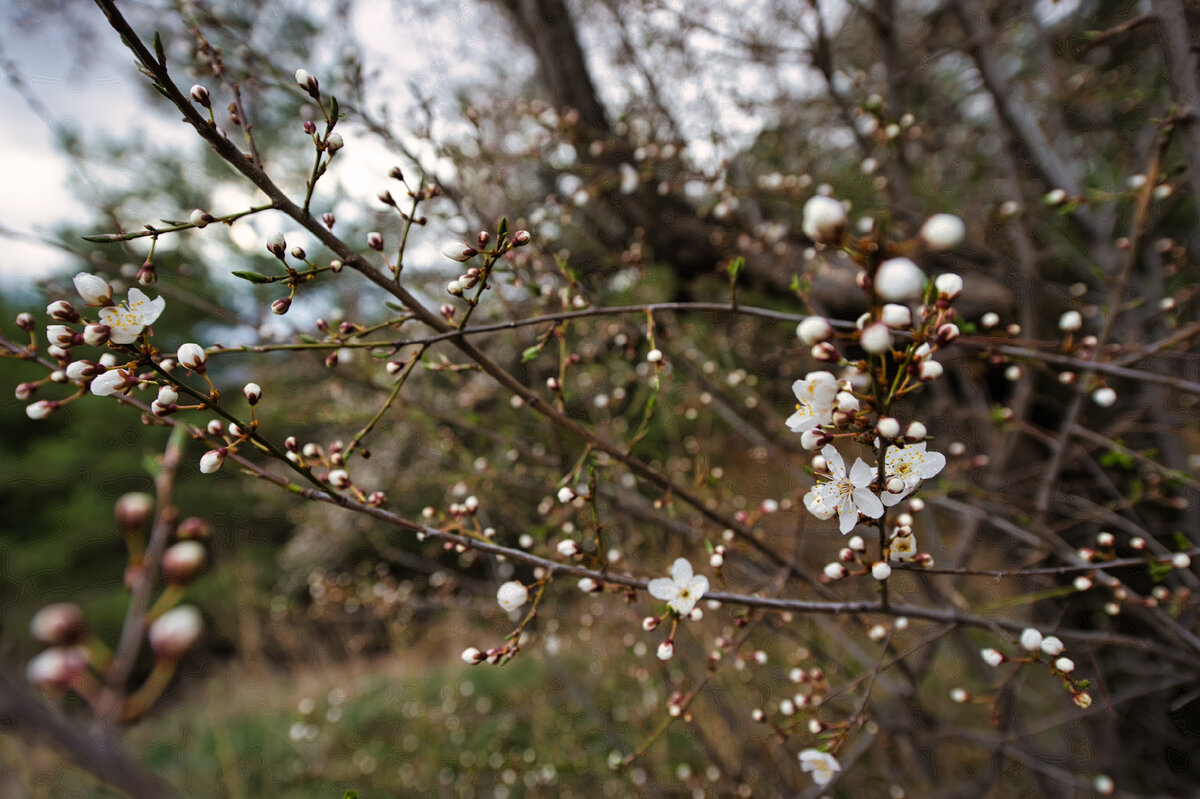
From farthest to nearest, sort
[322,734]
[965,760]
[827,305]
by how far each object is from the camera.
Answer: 1. [322,734]
2. [827,305]
3. [965,760]

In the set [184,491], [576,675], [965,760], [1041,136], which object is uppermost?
[1041,136]

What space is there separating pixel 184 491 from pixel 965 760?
472 inches

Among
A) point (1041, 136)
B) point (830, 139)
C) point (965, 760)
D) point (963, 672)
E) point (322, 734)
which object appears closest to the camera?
point (1041, 136)

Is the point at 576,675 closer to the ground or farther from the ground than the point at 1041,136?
closer to the ground

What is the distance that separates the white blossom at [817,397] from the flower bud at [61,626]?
0.84 m

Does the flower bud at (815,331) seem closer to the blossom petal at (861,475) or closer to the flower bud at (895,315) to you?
the flower bud at (895,315)

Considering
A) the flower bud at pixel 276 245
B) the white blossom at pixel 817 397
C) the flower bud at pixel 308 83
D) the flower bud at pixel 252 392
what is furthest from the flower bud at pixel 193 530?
the white blossom at pixel 817 397

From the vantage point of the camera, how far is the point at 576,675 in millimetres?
4949

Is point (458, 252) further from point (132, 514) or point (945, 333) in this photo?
point (945, 333)

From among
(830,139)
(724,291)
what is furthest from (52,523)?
(830,139)

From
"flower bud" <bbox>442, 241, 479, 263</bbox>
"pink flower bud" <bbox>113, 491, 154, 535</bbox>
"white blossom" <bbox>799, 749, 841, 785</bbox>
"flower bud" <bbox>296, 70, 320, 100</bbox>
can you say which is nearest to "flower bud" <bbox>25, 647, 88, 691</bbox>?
"pink flower bud" <bbox>113, 491, 154, 535</bbox>

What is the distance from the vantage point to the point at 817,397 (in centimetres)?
77

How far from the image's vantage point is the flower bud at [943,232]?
60 centimetres

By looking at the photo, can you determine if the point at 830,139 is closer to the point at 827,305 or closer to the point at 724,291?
the point at 724,291
